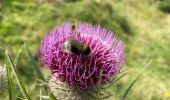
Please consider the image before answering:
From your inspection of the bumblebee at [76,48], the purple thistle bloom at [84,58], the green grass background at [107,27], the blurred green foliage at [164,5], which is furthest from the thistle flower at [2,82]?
the blurred green foliage at [164,5]

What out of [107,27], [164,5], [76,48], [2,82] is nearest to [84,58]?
[76,48]

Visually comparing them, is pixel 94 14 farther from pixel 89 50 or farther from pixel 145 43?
pixel 89 50

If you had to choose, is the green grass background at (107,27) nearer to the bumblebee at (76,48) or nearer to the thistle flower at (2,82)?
the thistle flower at (2,82)

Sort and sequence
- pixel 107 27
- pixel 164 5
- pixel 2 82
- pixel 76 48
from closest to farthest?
pixel 76 48
pixel 2 82
pixel 107 27
pixel 164 5

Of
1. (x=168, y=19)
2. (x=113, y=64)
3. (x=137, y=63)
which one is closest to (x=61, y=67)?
(x=113, y=64)

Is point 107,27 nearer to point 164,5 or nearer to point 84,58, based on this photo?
point 164,5

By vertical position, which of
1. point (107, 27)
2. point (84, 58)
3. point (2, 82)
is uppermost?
point (84, 58)

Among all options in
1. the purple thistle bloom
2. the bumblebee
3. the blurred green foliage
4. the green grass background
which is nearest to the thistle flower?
the purple thistle bloom
